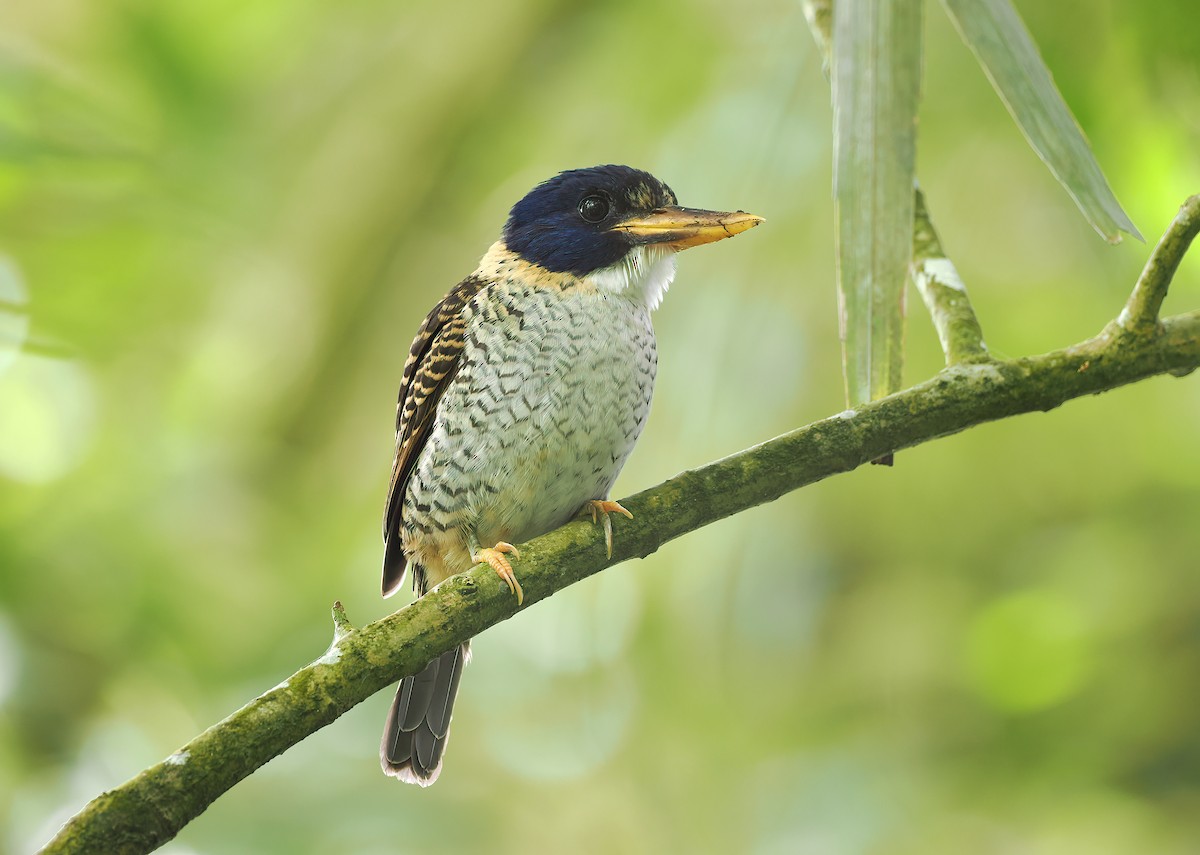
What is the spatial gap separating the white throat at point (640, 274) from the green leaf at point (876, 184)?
94 cm

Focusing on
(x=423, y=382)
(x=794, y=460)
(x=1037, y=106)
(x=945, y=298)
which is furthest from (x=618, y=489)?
(x=1037, y=106)

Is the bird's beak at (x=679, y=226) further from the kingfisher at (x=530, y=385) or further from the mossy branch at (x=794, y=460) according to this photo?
the mossy branch at (x=794, y=460)

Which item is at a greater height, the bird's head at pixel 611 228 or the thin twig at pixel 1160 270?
the bird's head at pixel 611 228

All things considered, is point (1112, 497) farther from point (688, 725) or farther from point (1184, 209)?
point (1184, 209)

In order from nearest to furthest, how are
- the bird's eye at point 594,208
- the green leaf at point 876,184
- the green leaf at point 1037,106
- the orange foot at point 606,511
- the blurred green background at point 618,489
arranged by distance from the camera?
1. the green leaf at point 1037,106
2. the green leaf at point 876,184
3. the orange foot at point 606,511
4. the bird's eye at point 594,208
5. the blurred green background at point 618,489

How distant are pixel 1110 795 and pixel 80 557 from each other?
367cm

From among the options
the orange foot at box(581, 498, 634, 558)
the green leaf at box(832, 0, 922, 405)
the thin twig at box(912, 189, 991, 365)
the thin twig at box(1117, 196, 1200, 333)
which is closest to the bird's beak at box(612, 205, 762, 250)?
the thin twig at box(912, 189, 991, 365)

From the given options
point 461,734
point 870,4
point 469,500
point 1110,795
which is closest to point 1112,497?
point 1110,795

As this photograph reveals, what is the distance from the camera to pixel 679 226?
262 cm

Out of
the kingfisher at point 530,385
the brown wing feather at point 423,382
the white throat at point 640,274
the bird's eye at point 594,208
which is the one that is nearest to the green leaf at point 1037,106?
the kingfisher at point 530,385

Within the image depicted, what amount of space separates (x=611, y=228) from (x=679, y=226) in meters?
0.19

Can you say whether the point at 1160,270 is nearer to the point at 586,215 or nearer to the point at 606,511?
the point at 606,511

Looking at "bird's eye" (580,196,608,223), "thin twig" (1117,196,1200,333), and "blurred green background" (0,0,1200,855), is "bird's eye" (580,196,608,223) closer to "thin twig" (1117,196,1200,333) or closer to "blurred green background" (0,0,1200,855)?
"blurred green background" (0,0,1200,855)

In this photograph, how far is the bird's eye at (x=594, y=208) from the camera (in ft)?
9.23
